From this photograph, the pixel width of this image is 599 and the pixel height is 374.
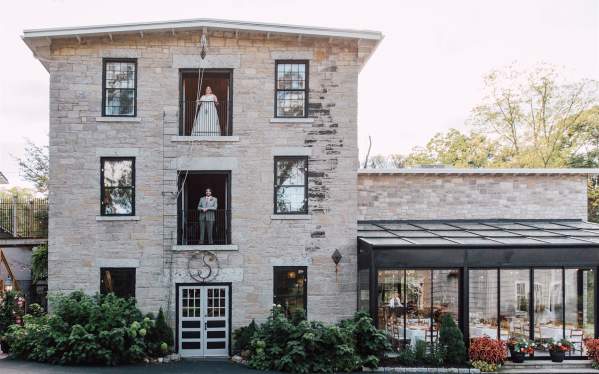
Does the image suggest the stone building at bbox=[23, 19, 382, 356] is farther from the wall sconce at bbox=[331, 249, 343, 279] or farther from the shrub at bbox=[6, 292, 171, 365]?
the shrub at bbox=[6, 292, 171, 365]

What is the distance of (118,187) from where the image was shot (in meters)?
17.4

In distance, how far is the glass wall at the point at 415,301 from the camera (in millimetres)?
16781

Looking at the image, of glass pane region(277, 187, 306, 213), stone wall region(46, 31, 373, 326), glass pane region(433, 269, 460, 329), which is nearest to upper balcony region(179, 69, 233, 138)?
stone wall region(46, 31, 373, 326)

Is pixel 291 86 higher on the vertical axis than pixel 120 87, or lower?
higher

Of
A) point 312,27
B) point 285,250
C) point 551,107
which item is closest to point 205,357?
point 285,250

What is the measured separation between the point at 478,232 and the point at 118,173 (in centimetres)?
1144

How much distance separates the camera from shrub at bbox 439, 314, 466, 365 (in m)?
15.7

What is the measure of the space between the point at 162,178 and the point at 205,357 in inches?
219

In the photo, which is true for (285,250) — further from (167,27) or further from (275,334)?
(167,27)

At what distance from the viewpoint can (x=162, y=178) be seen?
17.3 meters

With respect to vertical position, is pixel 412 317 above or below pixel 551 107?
below

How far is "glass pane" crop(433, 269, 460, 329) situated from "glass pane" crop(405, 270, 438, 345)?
0.18m

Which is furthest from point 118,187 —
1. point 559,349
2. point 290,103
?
point 559,349

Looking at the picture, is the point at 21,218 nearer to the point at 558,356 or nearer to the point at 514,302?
the point at 514,302
